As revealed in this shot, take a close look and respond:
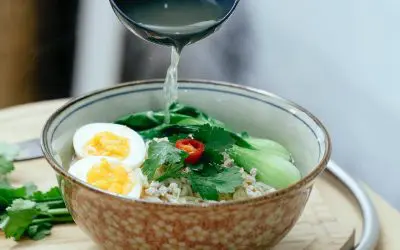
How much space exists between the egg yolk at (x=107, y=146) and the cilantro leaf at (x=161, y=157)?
108 millimetres

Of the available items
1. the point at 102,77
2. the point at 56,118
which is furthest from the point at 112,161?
the point at 102,77

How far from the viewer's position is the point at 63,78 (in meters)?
2.57

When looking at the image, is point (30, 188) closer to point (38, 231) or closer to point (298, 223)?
point (38, 231)

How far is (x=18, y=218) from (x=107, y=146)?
0.18 metres

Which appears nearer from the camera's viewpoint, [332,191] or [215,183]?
[215,183]

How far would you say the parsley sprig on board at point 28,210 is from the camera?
1.05 m

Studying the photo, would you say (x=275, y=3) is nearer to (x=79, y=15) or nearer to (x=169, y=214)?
(x=79, y=15)

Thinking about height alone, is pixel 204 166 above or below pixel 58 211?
above

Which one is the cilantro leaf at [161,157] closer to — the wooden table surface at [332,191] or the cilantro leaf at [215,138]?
the cilantro leaf at [215,138]

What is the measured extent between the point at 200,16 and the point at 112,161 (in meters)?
0.27

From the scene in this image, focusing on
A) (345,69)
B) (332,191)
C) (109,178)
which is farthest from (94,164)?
(345,69)

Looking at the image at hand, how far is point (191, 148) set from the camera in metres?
1.03

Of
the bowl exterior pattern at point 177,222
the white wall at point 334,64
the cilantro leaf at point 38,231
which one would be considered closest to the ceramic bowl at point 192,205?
the bowl exterior pattern at point 177,222

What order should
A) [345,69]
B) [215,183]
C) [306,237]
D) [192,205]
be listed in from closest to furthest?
[192,205], [215,183], [306,237], [345,69]
